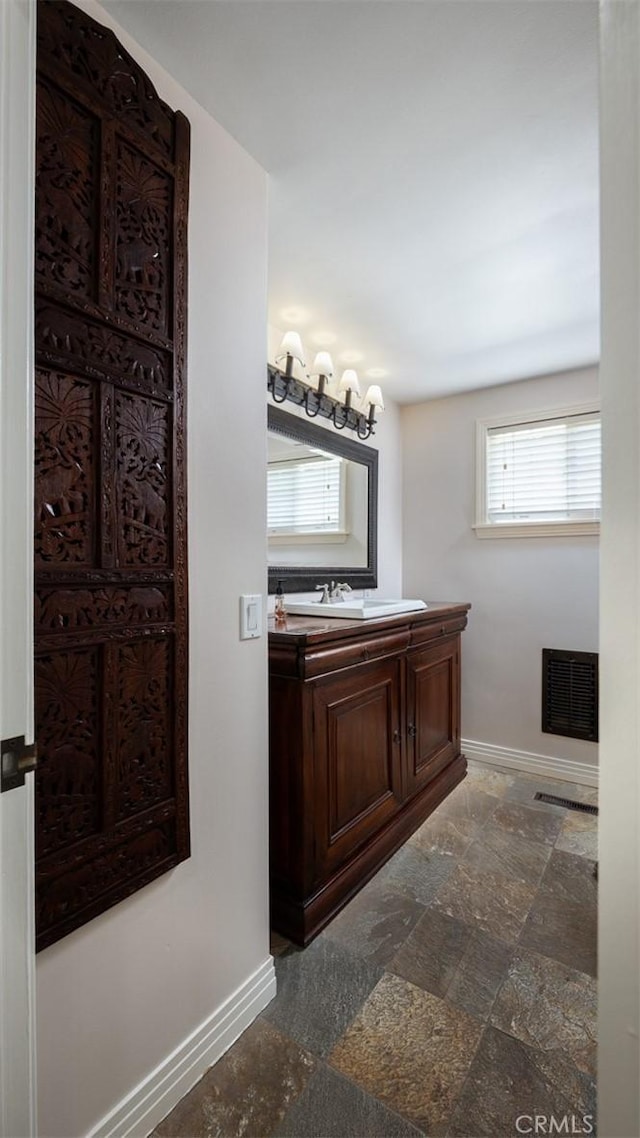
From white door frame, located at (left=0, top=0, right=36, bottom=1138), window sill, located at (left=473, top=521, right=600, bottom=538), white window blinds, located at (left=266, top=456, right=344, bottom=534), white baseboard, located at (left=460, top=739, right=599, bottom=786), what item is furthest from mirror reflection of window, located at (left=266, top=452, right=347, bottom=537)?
white baseboard, located at (left=460, top=739, right=599, bottom=786)

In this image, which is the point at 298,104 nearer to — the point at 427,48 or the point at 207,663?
the point at 427,48

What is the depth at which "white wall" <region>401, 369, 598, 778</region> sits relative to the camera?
112 inches

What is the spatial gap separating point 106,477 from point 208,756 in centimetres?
73

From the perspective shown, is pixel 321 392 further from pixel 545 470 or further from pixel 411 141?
pixel 545 470

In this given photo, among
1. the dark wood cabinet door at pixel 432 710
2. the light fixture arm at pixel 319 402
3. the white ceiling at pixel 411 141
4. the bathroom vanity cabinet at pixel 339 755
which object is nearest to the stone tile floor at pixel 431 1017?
the bathroom vanity cabinet at pixel 339 755

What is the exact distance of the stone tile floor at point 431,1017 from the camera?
1128mm

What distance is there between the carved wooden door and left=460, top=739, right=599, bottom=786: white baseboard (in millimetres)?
2430

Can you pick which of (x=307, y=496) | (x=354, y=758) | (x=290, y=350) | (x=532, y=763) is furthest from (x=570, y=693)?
(x=290, y=350)

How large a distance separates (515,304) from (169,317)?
1659mm

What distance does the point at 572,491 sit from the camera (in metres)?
2.84

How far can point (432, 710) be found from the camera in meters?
2.53

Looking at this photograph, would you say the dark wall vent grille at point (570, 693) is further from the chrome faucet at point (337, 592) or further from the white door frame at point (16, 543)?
the white door frame at point (16, 543)

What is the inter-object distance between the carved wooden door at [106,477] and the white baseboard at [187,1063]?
461mm

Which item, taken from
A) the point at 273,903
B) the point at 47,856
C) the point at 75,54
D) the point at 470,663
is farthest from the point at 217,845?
the point at 470,663
